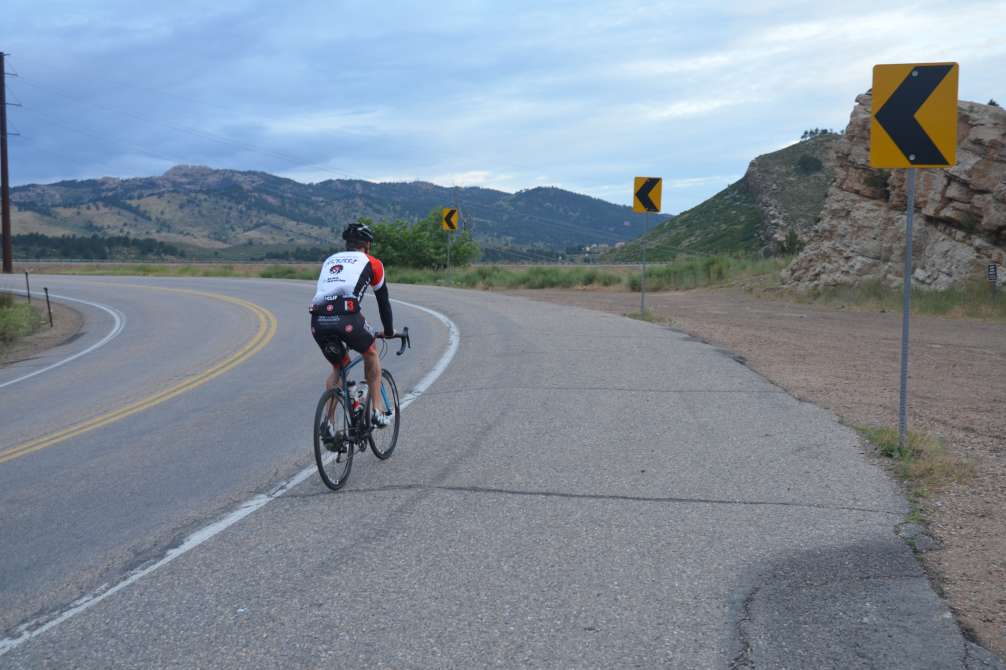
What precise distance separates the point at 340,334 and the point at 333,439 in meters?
0.80

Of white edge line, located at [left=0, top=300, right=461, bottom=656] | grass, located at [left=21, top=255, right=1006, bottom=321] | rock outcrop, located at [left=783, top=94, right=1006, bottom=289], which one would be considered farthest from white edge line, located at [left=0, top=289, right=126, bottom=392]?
rock outcrop, located at [left=783, top=94, right=1006, bottom=289]

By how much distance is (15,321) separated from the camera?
2453 cm

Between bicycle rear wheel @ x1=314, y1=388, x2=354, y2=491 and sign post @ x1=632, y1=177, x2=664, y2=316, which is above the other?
sign post @ x1=632, y1=177, x2=664, y2=316

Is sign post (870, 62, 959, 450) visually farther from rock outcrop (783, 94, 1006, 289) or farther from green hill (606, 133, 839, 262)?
green hill (606, 133, 839, 262)

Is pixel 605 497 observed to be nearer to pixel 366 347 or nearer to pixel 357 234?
pixel 366 347

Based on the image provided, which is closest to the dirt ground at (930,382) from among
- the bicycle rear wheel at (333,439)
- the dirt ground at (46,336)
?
the bicycle rear wheel at (333,439)

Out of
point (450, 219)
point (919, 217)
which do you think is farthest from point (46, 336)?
point (919, 217)

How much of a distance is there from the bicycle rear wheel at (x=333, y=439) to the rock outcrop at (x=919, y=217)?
806 inches

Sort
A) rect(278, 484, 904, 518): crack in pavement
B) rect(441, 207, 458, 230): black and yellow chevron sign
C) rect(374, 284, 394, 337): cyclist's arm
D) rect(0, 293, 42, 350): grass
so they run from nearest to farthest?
rect(278, 484, 904, 518): crack in pavement, rect(374, 284, 394, 337): cyclist's arm, rect(0, 293, 42, 350): grass, rect(441, 207, 458, 230): black and yellow chevron sign

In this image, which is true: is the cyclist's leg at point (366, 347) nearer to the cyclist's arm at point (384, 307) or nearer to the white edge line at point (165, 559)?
the cyclist's arm at point (384, 307)

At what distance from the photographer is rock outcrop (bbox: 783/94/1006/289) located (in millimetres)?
23406

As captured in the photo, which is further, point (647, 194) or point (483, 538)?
point (647, 194)

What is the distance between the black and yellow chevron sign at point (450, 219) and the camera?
124ft

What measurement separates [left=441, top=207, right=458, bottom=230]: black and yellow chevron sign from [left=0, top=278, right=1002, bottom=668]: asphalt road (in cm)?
2625
